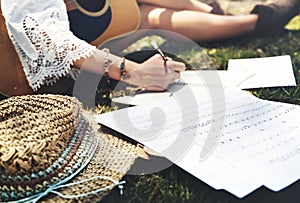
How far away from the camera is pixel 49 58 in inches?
41.1

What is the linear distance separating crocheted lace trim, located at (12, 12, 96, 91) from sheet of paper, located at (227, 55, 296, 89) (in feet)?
1.33

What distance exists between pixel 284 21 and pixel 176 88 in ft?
2.15

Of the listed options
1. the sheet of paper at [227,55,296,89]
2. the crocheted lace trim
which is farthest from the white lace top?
the sheet of paper at [227,55,296,89]

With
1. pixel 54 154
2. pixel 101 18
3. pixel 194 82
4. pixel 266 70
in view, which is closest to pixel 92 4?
pixel 101 18

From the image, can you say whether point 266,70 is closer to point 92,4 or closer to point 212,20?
point 212,20

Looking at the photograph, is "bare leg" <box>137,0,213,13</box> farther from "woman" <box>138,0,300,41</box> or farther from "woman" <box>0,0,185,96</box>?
"woman" <box>0,0,185,96</box>

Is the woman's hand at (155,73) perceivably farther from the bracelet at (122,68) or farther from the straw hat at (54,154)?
the straw hat at (54,154)

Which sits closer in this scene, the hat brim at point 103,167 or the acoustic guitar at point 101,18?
the hat brim at point 103,167

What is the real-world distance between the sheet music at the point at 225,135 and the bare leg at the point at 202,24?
489 millimetres

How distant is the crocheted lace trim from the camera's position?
3.38ft

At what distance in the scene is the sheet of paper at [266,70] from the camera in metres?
1.16

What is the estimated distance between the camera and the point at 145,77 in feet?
3.63

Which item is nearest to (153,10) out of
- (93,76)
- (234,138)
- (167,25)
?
(167,25)

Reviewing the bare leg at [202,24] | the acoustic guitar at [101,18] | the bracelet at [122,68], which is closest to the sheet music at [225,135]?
the bracelet at [122,68]
